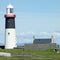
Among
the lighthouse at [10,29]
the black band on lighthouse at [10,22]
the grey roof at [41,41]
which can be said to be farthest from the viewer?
the grey roof at [41,41]

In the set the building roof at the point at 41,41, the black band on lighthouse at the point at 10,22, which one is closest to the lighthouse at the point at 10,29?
the black band on lighthouse at the point at 10,22

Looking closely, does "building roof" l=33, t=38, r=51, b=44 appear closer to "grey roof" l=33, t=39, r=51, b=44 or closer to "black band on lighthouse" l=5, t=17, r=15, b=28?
"grey roof" l=33, t=39, r=51, b=44

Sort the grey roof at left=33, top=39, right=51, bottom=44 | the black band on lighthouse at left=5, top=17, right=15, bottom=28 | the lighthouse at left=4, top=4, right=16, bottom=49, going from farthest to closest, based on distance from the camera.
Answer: the grey roof at left=33, top=39, right=51, bottom=44
the black band on lighthouse at left=5, top=17, right=15, bottom=28
the lighthouse at left=4, top=4, right=16, bottom=49

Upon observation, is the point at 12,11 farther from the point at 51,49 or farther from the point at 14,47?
the point at 51,49

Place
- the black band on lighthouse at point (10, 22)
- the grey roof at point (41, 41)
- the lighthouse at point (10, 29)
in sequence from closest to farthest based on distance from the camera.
Result: the lighthouse at point (10, 29)
the black band on lighthouse at point (10, 22)
the grey roof at point (41, 41)

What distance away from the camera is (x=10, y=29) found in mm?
74812

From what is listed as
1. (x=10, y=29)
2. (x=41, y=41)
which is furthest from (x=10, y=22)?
(x=41, y=41)

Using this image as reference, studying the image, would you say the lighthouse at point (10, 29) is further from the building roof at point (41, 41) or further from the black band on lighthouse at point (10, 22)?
the building roof at point (41, 41)

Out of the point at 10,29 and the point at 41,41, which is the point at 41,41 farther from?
the point at 10,29

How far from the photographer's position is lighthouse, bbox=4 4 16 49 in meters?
74.2

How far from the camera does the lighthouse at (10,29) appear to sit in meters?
74.2

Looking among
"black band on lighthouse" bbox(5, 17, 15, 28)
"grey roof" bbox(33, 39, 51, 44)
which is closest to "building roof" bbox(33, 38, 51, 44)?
"grey roof" bbox(33, 39, 51, 44)

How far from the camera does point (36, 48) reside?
237 feet

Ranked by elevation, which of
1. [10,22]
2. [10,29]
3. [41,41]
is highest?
[10,22]
